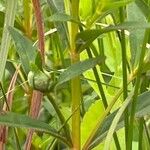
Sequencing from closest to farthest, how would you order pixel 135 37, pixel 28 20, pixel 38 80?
pixel 38 80 < pixel 135 37 < pixel 28 20

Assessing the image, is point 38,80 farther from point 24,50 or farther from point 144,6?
point 144,6

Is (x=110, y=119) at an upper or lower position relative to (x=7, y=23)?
lower

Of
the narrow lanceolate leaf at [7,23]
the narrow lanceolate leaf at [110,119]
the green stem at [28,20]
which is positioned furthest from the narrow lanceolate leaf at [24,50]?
the green stem at [28,20]

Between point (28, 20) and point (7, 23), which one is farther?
point (28, 20)

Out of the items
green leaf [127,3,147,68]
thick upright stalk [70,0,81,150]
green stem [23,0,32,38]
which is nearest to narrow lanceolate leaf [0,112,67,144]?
thick upright stalk [70,0,81,150]

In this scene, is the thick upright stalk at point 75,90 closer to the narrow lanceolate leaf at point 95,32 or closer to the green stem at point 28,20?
the narrow lanceolate leaf at point 95,32

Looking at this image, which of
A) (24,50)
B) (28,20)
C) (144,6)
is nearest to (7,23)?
(24,50)

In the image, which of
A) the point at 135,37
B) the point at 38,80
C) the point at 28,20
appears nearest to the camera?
the point at 38,80
